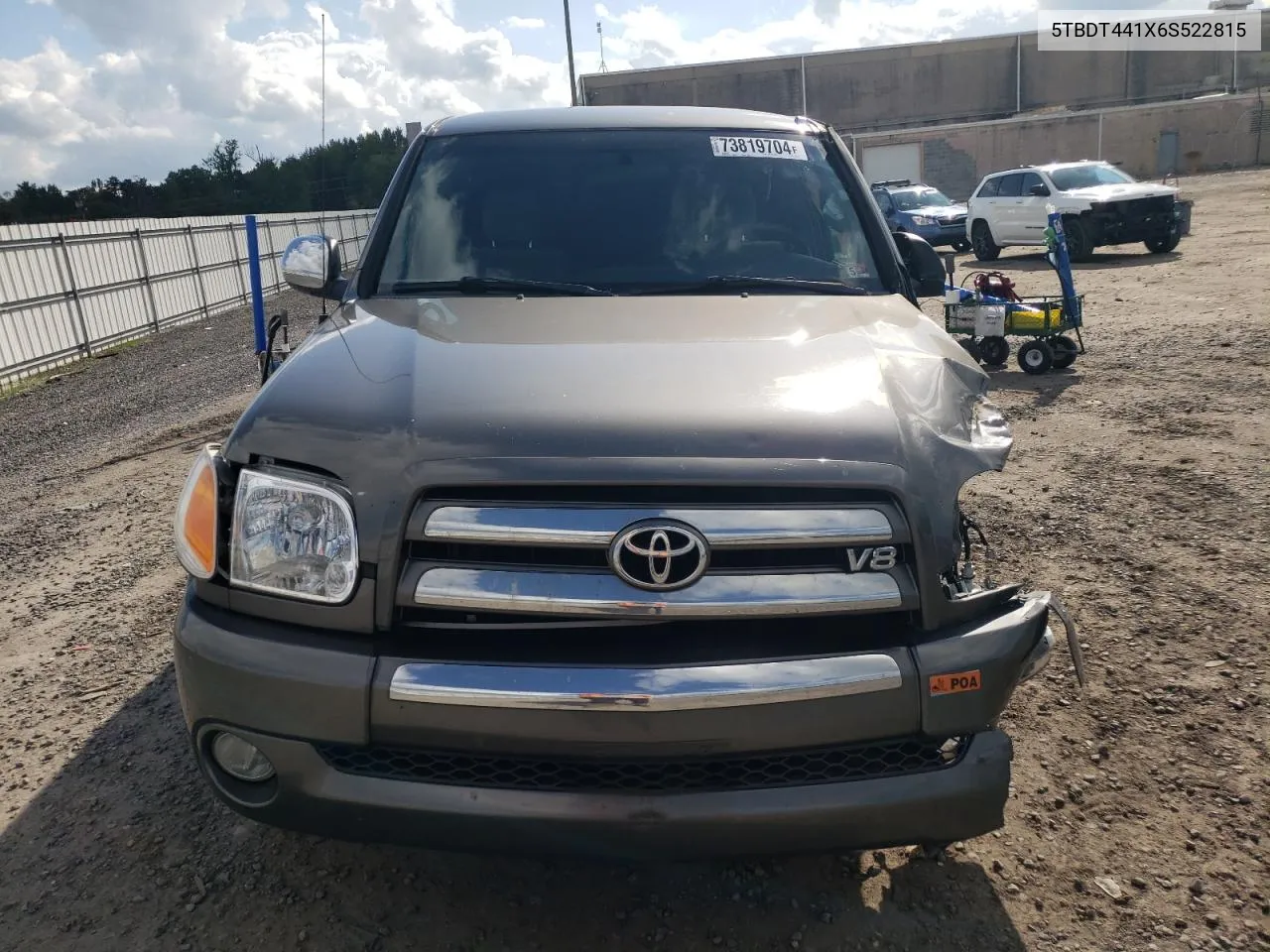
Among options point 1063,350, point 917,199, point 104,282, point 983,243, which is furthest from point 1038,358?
point 917,199

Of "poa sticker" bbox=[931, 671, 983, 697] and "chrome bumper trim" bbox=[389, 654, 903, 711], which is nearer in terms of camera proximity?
"chrome bumper trim" bbox=[389, 654, 903, 711]

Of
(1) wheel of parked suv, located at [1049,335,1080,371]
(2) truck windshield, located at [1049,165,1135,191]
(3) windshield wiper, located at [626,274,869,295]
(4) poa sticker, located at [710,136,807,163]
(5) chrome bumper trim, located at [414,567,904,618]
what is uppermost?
(4) poa sticker, located at [710,136,807,163]

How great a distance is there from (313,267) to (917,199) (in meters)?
22.9

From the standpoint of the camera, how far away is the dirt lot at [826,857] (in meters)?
2.36

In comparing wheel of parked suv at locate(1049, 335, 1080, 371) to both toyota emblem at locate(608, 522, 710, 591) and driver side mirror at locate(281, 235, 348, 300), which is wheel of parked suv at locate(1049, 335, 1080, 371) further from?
toyota emblem at locate(608, 522, 710, 591)

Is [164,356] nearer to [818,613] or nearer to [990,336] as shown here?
[990,336]

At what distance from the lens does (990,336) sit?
9.18m

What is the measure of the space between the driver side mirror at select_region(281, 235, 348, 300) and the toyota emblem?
1881mm

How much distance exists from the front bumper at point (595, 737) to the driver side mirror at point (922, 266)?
2.00 metres

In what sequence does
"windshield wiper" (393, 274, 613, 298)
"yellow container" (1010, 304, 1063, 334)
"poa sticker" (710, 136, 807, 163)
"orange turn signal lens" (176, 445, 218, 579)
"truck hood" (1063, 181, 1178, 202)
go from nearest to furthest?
"orange turn signal lens" (176, 445, 218, 579) < "windshield wiper" (393, 274, 613, 298) < "poa sticker" (710, 136, 807, 163) < "yellow container" (1010, 304, 1063, 334) < "truck hood" (1063, 181, 1178, 202)

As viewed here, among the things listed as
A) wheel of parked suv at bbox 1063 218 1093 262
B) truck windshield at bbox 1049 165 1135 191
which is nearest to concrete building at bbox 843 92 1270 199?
truck windshield at bbox 1049 165 1135 191

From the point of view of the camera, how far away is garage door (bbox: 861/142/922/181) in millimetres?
41594

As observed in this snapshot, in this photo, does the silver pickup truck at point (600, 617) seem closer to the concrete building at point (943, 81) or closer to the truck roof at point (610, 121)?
the truck roof at point (610, 121)

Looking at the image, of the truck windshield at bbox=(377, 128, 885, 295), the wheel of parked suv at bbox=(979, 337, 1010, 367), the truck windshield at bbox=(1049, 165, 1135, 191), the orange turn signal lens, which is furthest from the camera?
the truck windshield at bbox=(1049, 165, 1135, 191)
